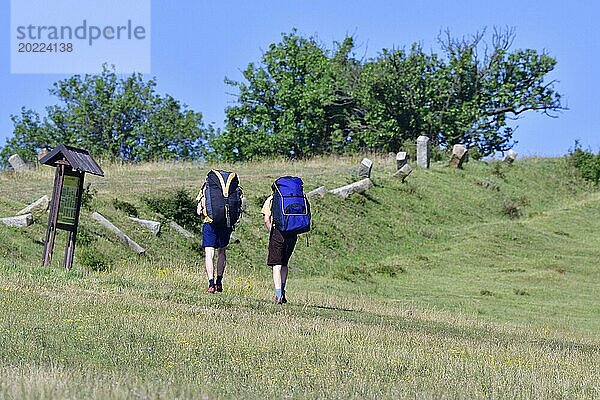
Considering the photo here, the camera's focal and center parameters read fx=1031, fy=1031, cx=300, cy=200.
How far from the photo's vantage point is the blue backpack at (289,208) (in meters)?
16.9

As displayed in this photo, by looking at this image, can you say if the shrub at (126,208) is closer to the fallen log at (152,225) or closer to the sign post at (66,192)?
the fallen log at (152,225)

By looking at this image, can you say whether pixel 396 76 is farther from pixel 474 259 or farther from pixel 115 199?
pixel 115 199

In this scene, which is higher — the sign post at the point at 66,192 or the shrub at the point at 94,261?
the sign post at the point at 66,192

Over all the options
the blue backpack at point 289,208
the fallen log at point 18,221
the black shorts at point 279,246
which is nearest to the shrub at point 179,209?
the fallen log at point 18,221

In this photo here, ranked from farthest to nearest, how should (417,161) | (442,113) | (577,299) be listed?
(442,113), (417,161), (577,299)

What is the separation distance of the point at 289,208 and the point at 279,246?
2.39ft

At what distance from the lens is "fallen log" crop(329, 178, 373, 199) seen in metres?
38.4

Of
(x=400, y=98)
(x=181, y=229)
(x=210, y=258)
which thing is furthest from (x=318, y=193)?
(x=400, y=98)

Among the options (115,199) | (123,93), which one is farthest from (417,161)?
(123,93)

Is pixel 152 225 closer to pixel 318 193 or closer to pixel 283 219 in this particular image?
pixel 318 193

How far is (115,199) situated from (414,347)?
65.0 ft

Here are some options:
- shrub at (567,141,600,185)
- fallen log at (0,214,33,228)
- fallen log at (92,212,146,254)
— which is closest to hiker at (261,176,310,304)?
fallen log at (92,212,146,254)

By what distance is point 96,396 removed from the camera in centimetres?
721

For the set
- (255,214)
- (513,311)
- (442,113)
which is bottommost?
(513,311)
